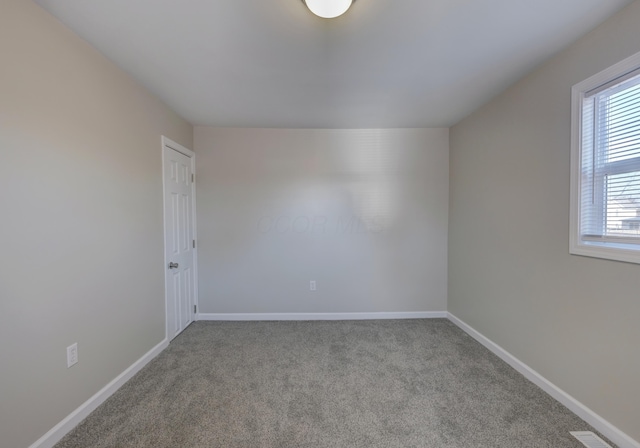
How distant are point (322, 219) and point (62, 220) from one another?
7.75 feet

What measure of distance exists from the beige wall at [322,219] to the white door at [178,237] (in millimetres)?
162

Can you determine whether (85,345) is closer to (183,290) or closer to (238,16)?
(183,290)

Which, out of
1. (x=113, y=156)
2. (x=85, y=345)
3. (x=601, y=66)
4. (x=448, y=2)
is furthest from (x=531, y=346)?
(x=113, y=156)

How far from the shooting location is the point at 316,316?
A: 3328 mm

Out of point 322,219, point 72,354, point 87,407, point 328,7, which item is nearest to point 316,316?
point 322,219

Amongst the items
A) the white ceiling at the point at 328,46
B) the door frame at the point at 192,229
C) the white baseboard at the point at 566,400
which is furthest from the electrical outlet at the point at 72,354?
the white baseboard at the point at 566,400

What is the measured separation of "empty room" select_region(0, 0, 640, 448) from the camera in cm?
140

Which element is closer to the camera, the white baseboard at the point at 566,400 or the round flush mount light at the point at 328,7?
the round flush mount light at the point at 328,7

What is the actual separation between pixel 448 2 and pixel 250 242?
9.34 feet

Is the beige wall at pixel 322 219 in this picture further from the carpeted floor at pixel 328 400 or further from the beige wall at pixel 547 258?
the carpeted floor at pixel 328 400

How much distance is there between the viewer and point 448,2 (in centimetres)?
137

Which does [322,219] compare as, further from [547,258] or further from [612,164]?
[612,164]

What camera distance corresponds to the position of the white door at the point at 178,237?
264cm

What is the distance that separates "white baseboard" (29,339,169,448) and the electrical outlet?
0.31 meters
